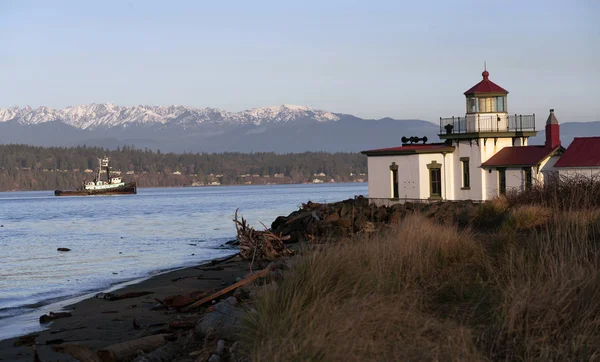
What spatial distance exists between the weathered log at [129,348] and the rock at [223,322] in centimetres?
61

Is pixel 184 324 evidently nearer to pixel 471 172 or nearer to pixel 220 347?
pixel 220 347

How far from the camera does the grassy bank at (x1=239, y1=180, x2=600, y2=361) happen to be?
700 cm

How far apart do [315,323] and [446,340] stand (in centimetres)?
119

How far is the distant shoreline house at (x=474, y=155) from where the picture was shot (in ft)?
120

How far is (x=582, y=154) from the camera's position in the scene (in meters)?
34.4

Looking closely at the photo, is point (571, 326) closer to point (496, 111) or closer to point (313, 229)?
point (313, 229)

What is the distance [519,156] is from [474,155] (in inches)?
79.7

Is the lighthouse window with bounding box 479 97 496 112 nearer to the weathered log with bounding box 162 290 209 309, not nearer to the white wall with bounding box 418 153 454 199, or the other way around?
the white wall with bounding box 418 153 454 199

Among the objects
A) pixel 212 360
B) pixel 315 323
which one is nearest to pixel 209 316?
pixel 212 360

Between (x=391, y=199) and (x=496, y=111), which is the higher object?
(x=496, y=111)

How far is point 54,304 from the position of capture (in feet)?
59.5

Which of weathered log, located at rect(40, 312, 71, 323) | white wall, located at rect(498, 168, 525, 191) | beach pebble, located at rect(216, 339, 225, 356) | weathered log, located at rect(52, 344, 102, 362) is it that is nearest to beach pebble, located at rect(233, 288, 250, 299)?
weathered log, located at rect(52, 344, 102, 362)

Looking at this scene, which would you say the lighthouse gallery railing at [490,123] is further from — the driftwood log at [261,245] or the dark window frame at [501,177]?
the driftwood log at [261,245]

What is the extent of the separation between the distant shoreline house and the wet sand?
1908cm
